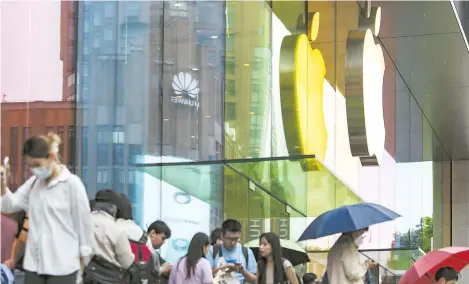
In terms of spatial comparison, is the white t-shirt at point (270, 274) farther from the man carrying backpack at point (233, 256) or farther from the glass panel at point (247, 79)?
the glass panel at point (247, 79)

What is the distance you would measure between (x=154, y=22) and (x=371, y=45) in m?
5.63

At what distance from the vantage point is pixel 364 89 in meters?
18.6

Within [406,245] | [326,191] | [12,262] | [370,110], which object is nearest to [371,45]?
[370,110]

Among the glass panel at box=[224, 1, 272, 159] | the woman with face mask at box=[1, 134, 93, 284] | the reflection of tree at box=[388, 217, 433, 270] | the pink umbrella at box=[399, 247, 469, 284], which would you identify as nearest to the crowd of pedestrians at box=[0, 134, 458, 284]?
the woman with face mask at box=[1, 134, 93, 284]

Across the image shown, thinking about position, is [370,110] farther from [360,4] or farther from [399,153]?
[399,153]

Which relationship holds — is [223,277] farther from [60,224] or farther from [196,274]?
[60,224]

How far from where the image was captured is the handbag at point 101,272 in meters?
8.96

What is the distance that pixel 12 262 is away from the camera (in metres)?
9.08

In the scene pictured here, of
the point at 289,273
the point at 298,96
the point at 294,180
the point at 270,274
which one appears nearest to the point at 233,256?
the point at 270,274

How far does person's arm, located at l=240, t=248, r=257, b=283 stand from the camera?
12023mm

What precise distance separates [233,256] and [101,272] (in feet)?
11.6

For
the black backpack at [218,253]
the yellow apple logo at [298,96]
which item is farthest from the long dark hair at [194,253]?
the yellow apple logo at [298,96]

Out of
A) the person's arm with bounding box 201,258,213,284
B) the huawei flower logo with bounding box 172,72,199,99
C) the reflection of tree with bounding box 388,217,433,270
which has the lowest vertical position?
the reflection of tree with bounding box 388,217,433,270

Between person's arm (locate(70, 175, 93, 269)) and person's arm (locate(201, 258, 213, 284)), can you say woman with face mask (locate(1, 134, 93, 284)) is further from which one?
person's arm (locate(201, 258, 213, 284))
